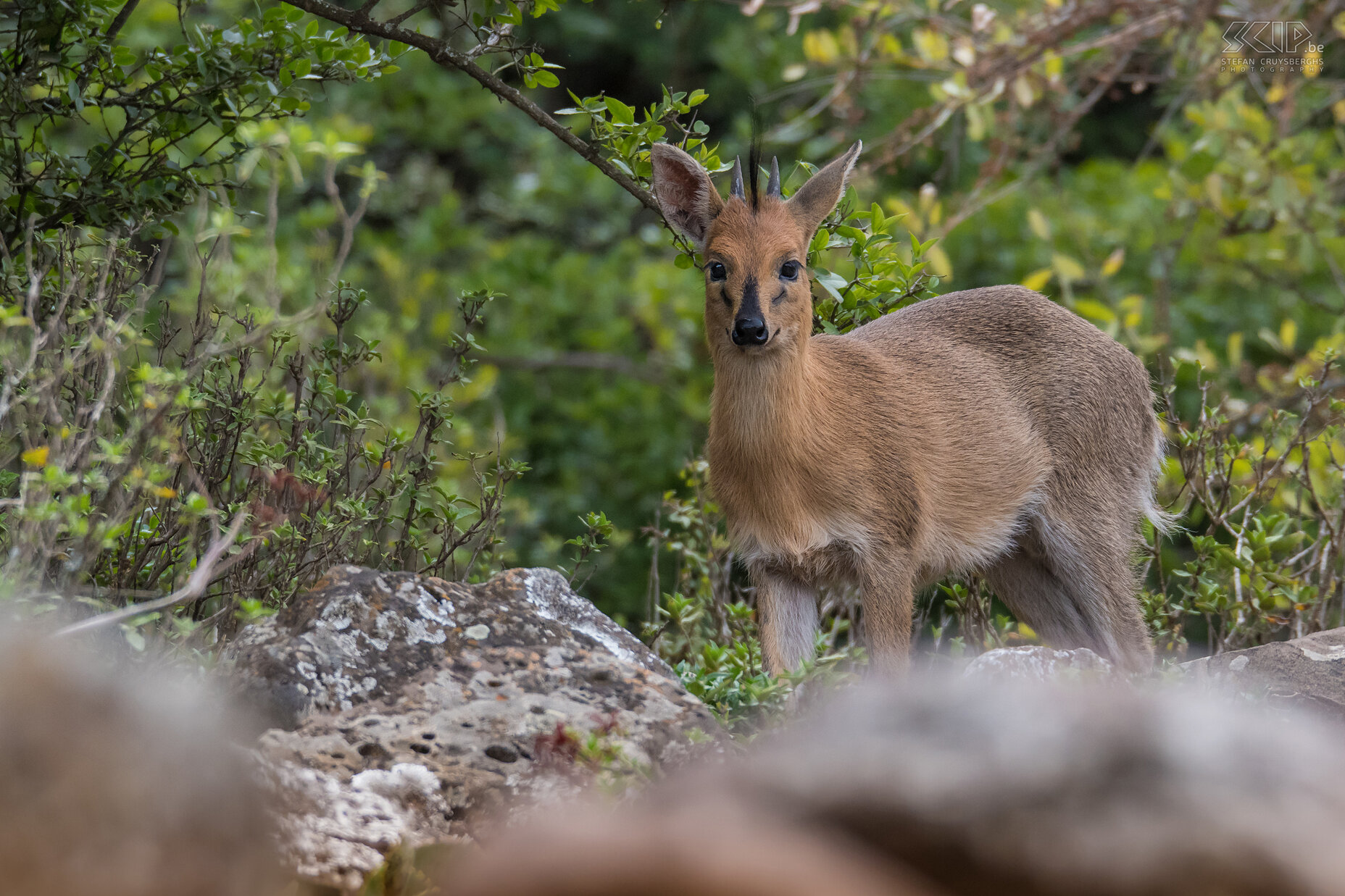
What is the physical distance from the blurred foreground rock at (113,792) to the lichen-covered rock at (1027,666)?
2166mm

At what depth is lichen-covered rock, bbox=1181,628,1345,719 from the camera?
4.31m

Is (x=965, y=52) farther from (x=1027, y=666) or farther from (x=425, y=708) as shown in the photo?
(x=425, y=708)

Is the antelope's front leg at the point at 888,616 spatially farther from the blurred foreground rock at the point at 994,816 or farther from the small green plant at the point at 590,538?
the blurred foreground rock at the point at 994,816

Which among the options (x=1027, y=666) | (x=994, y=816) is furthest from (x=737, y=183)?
(x=994, y=816)

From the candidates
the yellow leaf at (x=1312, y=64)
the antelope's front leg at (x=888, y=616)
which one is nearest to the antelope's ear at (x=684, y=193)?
the antelope's front leg at (x=888, y=616)

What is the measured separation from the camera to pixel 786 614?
5.71 meters

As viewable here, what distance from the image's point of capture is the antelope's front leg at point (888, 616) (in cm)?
554

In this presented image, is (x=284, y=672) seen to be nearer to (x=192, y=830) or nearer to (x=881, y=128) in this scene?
(x=192, y=830)

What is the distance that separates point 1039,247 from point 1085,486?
20.4ft

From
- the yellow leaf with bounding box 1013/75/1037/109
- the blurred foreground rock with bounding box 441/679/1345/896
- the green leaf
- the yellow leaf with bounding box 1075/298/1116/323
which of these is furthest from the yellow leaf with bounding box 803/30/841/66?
the blurred foreground rock with bounding box 441/679/1345/896

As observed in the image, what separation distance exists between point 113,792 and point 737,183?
3991 millimetres

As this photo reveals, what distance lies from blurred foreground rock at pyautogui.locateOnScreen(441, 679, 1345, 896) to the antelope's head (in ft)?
9.90

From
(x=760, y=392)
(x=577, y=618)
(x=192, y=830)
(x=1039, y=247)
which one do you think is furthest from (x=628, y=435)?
(x=192, y=830)

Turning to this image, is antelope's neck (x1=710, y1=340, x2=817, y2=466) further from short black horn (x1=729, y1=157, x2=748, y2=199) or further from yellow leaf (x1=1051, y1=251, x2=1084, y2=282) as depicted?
yellow leaf (x1=1051, y1=251, x2=1084, y2=282)
